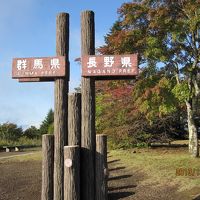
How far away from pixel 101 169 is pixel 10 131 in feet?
108

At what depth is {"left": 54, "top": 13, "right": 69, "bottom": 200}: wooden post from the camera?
739 centimetres

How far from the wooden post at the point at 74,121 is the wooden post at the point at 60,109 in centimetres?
12

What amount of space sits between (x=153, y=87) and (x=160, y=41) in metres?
1.86

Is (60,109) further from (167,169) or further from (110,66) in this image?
(167,169)

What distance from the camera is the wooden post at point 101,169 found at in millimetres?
7375

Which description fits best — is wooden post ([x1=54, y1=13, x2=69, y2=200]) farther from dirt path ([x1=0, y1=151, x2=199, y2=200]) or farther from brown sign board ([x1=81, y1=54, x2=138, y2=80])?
dirt path ([x1=0, y1=151, x2=199, y2=200])

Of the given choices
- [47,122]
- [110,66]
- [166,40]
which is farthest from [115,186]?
[47,122]

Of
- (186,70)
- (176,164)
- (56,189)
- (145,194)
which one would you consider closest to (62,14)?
(56,189)

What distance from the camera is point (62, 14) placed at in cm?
780

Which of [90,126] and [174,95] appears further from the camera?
[174,95]

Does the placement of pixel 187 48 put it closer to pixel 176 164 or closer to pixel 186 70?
pixel 186 70

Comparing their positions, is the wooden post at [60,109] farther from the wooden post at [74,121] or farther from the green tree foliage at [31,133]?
the green tree foliage at [31,133]

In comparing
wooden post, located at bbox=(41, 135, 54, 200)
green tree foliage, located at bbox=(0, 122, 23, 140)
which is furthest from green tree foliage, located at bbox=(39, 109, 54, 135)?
wooden post, located at bbox=(41, 135, 54, 200)

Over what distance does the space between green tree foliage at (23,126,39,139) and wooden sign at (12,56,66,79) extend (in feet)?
117
